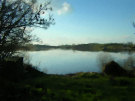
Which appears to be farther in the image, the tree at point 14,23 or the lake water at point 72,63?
the lake water at point 72,63

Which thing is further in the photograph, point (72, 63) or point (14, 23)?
point (72, 63)

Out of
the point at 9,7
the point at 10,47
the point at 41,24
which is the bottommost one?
the point at 10,47

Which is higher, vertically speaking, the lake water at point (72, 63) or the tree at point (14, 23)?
the tree at point (14, 23)

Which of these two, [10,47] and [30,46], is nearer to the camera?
[10,47]

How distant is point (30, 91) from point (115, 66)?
8305 millimetres

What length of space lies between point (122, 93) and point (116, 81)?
213 centimetres

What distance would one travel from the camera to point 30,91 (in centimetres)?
745

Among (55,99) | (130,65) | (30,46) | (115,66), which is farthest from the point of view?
(130,65)

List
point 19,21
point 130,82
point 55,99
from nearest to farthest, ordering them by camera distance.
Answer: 1. point 55,99
2. point 130,82
3. point 19,21

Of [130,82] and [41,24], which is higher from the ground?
[41,24]

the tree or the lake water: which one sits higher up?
the tree

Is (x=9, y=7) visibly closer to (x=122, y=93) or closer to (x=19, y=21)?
(x=19, y=21)

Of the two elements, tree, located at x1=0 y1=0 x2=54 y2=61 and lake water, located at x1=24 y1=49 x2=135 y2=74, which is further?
lake water, located at x1=24 y1=49 x2=135 y2=74

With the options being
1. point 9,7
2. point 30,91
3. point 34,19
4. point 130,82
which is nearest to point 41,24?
point 34,19
